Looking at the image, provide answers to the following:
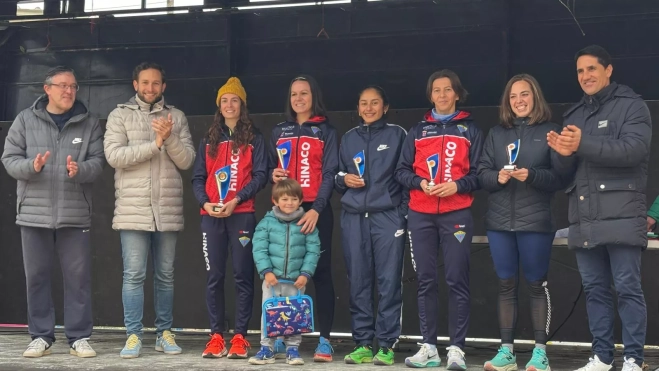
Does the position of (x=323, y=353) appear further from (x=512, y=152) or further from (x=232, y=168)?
(x=512, y=152)

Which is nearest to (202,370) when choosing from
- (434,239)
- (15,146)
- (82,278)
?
(82,278)

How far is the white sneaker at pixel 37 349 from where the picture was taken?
5.26 metres

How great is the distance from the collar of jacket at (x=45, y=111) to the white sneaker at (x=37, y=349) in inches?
51.5

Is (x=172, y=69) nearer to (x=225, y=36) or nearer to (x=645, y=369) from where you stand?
(x=225, y=36)

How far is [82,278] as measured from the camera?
5402 mm

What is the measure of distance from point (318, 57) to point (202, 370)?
254cm

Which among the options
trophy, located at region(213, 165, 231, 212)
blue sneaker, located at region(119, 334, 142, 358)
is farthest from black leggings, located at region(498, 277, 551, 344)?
blue sneaker, located at region(119, 334, 142, 358)

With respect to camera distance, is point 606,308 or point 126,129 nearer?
point 606,308

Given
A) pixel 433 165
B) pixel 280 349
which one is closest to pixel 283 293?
pixel 280 349

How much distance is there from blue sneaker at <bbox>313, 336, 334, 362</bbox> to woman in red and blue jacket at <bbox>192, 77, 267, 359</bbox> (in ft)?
1.39

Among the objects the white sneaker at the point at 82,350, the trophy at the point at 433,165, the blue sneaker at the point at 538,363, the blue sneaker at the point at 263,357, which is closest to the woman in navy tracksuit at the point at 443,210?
the trophy at the point at 433,165

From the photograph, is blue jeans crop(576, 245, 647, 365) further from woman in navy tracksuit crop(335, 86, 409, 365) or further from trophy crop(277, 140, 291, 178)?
trophy crop(277, 140, 291, 178)

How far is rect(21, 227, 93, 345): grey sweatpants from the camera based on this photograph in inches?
212

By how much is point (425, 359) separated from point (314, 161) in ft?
4.37
